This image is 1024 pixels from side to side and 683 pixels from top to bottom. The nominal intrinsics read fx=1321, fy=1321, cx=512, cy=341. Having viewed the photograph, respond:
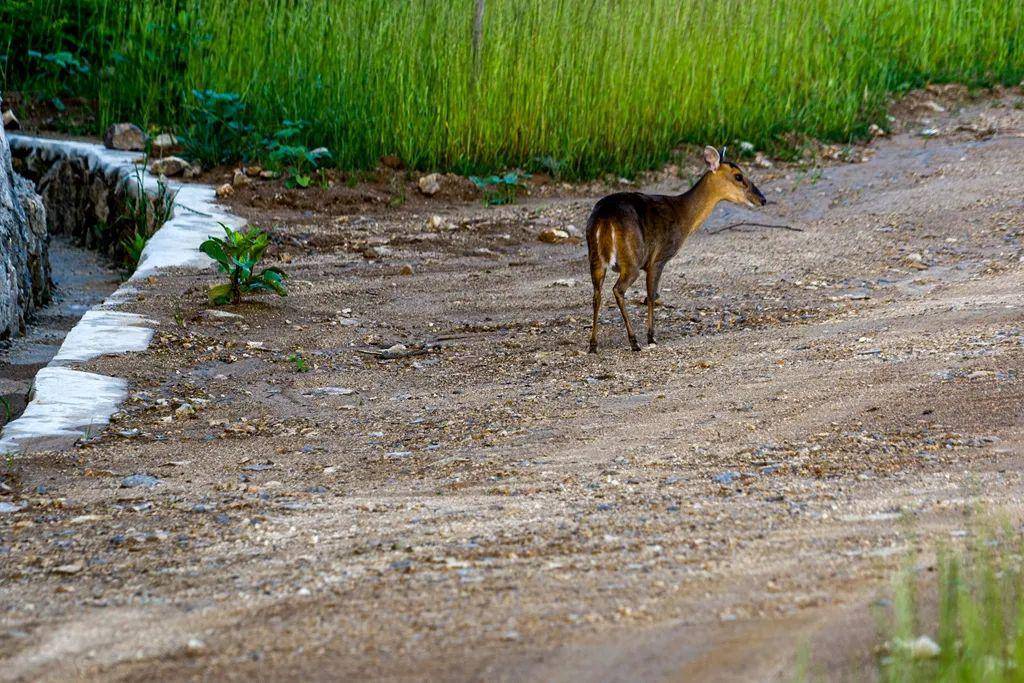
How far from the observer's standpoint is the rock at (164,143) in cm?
1101

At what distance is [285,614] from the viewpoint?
10.7 ft

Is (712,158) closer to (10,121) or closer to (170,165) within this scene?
(170,165)

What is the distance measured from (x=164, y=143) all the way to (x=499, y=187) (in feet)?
9.60

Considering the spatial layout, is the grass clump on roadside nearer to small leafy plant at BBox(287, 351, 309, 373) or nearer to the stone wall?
small leafy plant at BBox(287, 351, 309, 373)

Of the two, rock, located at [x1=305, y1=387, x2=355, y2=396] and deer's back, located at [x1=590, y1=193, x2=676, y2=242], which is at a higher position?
deer's back, located at [x1=590, y1=193, x2=676, y2=242]

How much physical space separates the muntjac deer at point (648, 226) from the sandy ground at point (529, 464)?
0.33m

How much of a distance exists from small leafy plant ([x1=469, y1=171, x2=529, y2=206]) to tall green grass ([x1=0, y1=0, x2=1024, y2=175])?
0.31m

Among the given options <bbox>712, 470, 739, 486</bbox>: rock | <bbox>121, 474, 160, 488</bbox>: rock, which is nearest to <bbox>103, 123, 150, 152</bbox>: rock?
<bbox>121, 474, 160, 488</bbox>: rock

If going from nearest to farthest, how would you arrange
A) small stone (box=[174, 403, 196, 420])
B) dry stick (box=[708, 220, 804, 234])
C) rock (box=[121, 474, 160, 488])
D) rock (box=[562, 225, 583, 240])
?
rock (box=[121, 474, 160, 488]) → small stone (box=[174, 403, 196, 420]) → dry stick (box=[708, 220, 804, 234]) → rock (box=[562, 225, 583, 240])

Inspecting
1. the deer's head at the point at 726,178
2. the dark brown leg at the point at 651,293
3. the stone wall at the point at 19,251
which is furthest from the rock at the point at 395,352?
the stone wall at the point at 19,251

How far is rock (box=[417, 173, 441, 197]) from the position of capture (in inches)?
407

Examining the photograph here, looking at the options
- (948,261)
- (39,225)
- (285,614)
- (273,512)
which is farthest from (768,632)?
(39,225)

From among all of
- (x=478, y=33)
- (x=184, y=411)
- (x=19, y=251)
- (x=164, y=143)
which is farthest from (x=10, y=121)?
(x=184, y=411)

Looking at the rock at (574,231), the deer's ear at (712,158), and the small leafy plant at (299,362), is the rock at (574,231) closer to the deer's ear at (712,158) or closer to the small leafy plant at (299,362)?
the deer's ear at (712,158)
